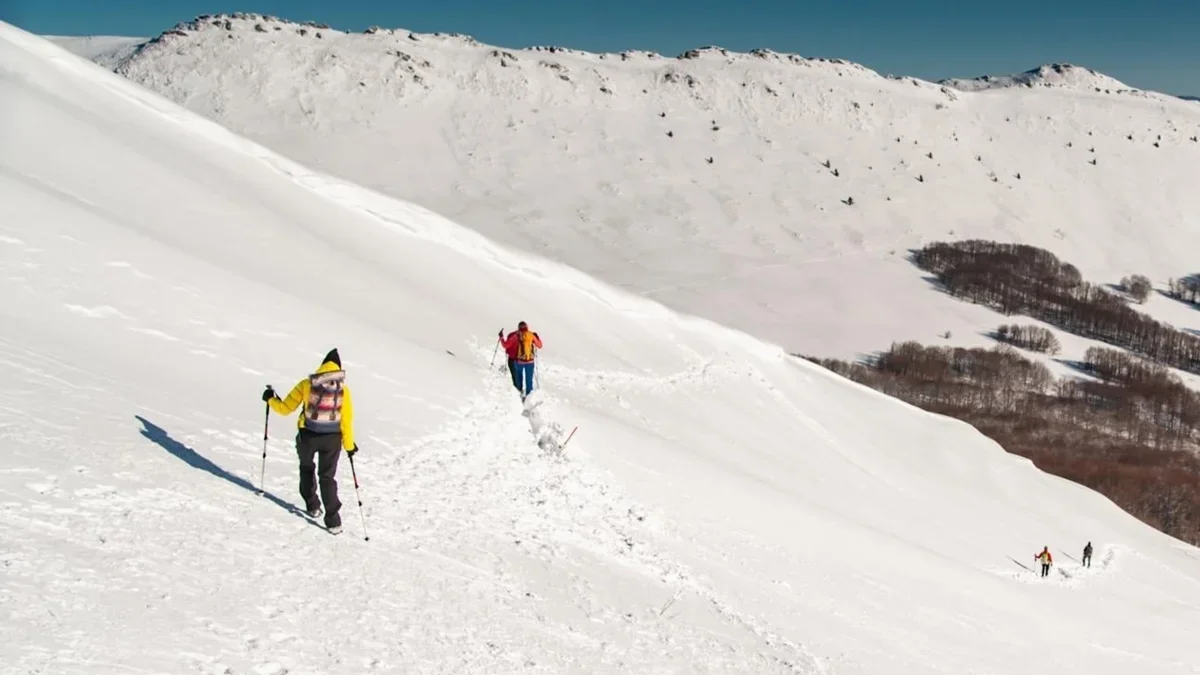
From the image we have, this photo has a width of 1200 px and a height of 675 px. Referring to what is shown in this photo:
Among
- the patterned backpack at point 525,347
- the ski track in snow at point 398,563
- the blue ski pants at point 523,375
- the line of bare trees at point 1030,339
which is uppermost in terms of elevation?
the line of bare trees at point 1030,339

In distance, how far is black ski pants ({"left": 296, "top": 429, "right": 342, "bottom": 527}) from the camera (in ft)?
36.6

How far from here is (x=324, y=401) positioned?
11.2 m

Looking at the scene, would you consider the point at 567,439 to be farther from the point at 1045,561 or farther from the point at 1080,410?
the point at 1080,410

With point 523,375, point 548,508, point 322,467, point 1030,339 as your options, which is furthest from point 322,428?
point 1030,339

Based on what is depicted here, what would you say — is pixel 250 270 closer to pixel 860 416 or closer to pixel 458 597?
pixel 458 597

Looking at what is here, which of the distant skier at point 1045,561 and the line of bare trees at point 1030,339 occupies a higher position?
the line of bare trees at point 1030,339

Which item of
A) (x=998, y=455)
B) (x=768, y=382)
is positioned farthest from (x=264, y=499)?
(x=998, y=455)

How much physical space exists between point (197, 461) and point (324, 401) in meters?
2.30

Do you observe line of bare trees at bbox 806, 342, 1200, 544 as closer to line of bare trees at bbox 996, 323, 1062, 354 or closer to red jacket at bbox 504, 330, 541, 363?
line of bare trees at bbox 996, 323, 1062, 354

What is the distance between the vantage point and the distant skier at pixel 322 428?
1116 centimetres

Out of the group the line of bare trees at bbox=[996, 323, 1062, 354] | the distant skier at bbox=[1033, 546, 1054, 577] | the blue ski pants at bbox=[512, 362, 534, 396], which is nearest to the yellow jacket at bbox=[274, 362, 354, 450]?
the blue ski pants at bbox=[512, 362, 534, 396]

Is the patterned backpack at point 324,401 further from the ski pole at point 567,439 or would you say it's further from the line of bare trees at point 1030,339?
the line of bare trees at point 1030,339

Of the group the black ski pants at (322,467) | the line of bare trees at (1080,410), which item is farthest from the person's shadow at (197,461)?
the line of bare trees at (1080,410)

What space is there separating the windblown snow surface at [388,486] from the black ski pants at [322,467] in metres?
0.36
